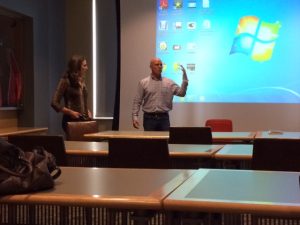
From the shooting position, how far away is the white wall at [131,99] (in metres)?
6.23

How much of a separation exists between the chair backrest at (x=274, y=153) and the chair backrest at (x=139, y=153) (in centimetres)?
49

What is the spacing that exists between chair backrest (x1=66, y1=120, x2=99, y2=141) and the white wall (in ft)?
7.31

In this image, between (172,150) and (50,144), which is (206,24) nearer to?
(172,150)

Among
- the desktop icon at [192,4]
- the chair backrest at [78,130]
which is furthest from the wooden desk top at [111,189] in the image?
the desktop icon at [192,4]

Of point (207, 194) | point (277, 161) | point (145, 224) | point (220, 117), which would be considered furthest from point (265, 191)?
point (220, 117)

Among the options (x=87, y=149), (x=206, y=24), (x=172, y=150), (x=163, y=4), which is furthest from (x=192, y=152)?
(x=163, y=4)

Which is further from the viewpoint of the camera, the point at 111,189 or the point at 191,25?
the point at 191,25

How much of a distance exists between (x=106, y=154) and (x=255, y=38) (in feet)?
12.9

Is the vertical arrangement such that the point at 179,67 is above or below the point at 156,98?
above

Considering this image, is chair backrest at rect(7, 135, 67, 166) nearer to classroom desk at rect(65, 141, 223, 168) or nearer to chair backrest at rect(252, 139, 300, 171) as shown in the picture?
classroom desk at rect(65, 141, 223, 168)

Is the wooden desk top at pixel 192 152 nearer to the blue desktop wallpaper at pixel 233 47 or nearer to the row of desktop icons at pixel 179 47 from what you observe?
the blue desktop wallpaper at pixel 233 47

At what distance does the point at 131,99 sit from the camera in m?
6.82

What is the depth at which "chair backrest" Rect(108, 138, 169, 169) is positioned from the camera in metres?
2.65

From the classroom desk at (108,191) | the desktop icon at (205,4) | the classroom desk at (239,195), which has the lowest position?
the classroom desk at (108,191)
